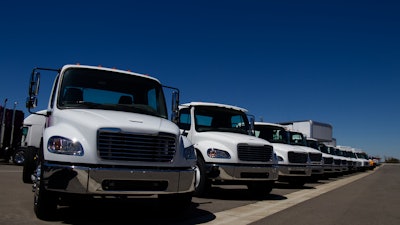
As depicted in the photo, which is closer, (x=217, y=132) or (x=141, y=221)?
(x=141, y=221)

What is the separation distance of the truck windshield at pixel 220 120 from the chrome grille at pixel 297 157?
276cm

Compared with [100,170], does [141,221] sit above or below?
below

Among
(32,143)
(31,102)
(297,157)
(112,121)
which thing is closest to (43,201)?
(112,121)

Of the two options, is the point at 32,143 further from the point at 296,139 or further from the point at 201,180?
the point at 296,139

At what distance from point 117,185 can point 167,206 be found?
4.92ft

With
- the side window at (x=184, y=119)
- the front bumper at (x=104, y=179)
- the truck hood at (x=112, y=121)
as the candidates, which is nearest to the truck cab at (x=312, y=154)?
the side window at (x=184, y=119)

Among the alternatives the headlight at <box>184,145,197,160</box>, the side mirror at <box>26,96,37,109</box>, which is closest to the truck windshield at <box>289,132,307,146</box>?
the headlight at <box>184,145,197,160</box>

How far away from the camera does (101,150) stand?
518 cm

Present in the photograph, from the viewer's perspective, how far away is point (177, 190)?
18.6ft

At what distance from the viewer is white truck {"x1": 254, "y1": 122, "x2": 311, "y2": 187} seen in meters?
12.7

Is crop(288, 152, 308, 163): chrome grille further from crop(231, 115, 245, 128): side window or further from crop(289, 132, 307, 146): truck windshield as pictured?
crop(231, 115, 245, 128): side window

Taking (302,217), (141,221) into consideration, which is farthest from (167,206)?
(302,217)

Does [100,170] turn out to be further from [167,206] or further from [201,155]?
[201,155]

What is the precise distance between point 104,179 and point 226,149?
4.42 metres
